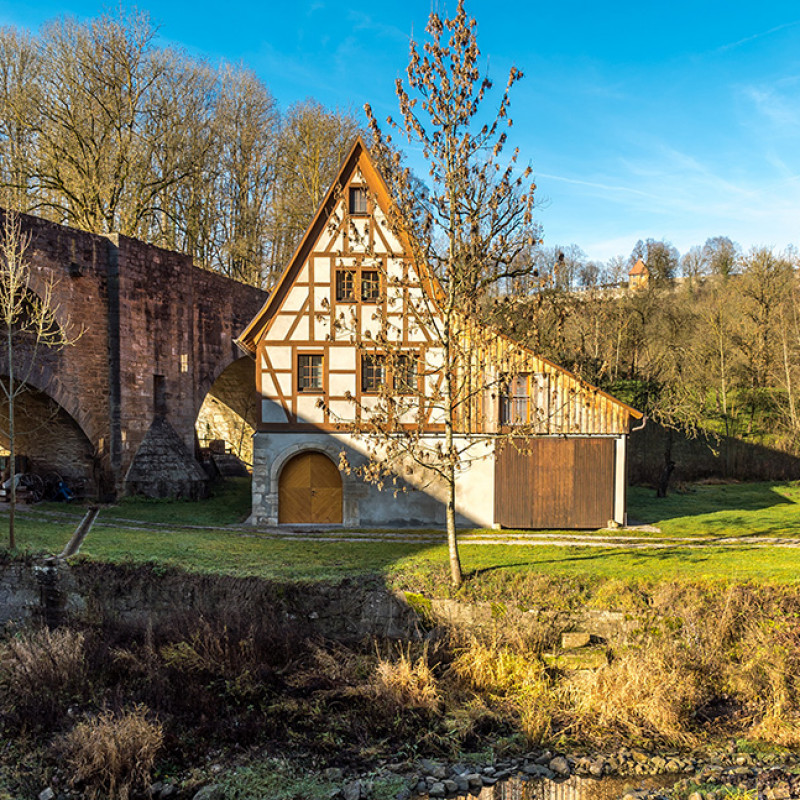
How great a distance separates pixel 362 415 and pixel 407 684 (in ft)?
23.9

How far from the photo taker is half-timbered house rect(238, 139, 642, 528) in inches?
579

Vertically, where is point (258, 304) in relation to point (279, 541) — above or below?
above

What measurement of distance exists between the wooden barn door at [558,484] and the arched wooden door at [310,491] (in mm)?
3621

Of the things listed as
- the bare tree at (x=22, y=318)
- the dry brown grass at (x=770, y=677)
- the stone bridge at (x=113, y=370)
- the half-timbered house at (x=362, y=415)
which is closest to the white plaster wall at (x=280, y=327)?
the half-timbered house at (x=362, y=415)

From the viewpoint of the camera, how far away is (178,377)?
19953mm

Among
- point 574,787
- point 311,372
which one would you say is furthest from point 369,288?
point 574,787

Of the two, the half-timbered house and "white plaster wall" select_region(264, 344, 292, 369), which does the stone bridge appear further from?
"white plaster wall" select_region(264, 344, 292, 369)

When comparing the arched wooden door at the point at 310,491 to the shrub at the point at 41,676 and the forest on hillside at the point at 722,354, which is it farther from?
the forest on hillside at the point at 722,354

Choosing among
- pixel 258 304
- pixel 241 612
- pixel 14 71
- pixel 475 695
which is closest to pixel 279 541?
pixel 241 612

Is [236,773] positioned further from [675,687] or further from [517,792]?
[675,687]

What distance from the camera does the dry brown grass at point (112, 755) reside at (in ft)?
22.7

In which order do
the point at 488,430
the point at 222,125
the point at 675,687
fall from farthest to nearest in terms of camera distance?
the point at 222,125 < the point at 488,430 < the point at 675,687

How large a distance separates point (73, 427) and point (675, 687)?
14452mm

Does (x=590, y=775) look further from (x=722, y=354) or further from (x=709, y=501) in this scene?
(x=722, y=354)
